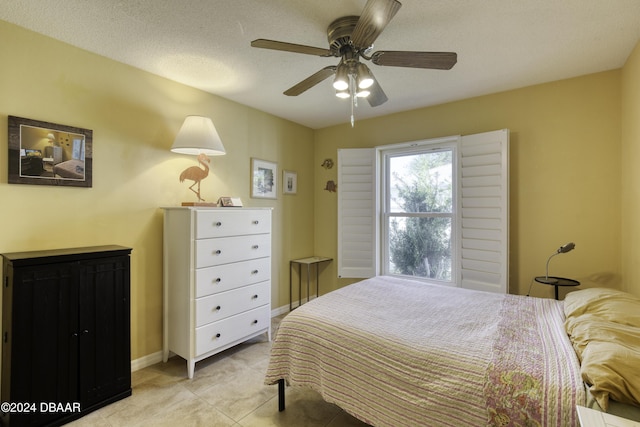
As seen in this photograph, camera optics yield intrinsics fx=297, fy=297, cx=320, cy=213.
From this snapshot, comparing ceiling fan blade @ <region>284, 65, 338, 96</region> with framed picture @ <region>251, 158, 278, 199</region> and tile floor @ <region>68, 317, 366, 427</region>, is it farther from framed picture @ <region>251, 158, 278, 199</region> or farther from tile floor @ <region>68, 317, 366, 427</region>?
tile floor @ <region>68, 317, 366, 427</region>

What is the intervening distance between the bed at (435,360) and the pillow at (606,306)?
4.4 inches

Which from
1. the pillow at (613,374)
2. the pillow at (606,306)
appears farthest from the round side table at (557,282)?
the pillow at (613,374)

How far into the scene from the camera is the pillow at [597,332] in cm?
120

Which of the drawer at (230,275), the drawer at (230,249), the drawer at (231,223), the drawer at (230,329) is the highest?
the drawer at (231,223)

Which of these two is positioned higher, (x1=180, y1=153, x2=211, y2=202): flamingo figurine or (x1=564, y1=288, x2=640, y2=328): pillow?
(x1=180, y1=153, x2=211, y2=202): flamingo figurine

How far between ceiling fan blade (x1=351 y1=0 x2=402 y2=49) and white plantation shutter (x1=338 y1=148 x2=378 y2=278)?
212cm

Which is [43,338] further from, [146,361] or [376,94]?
[376,94]

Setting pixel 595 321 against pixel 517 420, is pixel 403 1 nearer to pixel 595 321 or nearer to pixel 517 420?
pixel 595 321

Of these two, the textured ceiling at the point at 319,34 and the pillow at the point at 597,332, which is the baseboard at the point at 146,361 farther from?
the pillow at the point at 597,332

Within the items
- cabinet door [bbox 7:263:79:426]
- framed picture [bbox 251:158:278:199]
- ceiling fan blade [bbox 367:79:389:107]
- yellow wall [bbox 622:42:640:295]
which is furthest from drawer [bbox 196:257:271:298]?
yellow wall [bbox 622:42:640:295]

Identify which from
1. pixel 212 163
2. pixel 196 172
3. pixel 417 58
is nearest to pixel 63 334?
pixel 196 172

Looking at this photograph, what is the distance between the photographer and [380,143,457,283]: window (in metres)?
3.28

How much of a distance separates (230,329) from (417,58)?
2485 millimetres

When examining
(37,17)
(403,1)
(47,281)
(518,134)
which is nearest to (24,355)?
(47,281)
